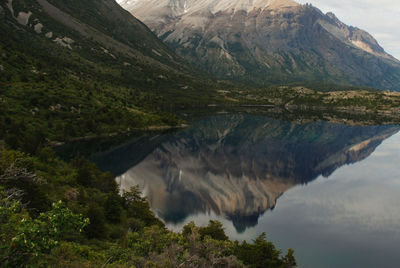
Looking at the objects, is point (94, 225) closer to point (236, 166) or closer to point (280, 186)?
point (280, 186)

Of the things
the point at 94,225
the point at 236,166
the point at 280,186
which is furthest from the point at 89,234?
the point at 236,166

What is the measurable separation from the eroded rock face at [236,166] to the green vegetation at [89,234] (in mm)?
17074

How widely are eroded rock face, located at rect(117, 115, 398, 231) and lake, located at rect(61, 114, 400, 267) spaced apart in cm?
32

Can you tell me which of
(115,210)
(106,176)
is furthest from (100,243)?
(106,176)

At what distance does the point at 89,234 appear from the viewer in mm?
40844

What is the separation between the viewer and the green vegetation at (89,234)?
17.8 m

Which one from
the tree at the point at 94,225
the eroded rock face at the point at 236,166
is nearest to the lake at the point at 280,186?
the eroded rock face at the point at 236,166

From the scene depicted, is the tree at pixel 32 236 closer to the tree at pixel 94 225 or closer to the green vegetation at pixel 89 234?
the green vegetation at pixel 89 234

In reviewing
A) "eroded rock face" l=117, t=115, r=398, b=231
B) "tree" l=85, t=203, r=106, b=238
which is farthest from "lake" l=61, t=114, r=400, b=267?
"tree" l=85, t=203, r=106, b=238

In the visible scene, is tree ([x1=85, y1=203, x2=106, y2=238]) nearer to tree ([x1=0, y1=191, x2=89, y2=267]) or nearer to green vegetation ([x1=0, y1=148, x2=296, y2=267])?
green vegetation ([x1=0, y1=148, x2=296, y2=267])

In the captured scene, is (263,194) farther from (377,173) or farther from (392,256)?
(377,173)

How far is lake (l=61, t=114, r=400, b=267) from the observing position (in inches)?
2276

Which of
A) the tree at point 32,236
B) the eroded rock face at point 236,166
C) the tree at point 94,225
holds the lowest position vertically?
the eroded rock face at point 236,166

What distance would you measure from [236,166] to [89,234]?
78.9 metres
